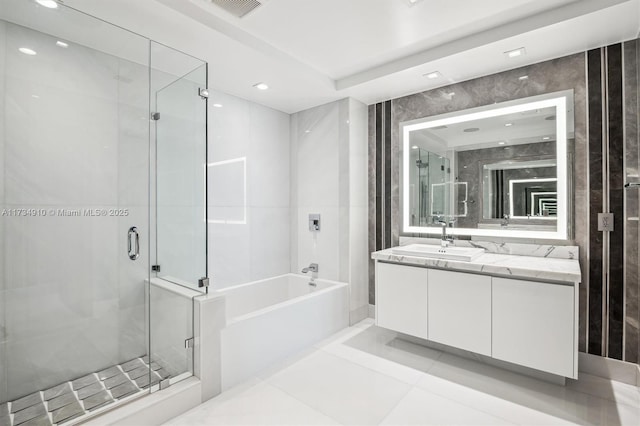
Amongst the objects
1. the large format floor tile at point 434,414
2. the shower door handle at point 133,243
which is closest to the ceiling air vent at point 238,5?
the shower door handle at point 133,243

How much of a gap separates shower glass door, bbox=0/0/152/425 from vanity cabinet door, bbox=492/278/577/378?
232 centimetres

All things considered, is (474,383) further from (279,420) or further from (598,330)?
(279,420)

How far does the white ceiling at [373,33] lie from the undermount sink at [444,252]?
152 cm

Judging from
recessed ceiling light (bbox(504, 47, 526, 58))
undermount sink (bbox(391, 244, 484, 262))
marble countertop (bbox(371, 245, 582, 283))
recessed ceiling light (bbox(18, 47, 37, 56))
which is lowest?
marble countertop (bbox(371, 245, 582, 283))

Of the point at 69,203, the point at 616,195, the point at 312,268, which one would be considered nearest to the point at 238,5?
the point at 69,203

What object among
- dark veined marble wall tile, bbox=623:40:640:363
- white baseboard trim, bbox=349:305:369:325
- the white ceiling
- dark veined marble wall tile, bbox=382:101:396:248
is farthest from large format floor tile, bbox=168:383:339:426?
the white ceiling

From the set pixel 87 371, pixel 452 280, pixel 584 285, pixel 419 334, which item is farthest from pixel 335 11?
pixel 87 371

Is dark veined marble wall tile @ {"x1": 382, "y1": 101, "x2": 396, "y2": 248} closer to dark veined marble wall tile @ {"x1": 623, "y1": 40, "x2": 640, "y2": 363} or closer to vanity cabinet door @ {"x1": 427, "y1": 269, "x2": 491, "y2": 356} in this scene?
vanity cabinet door @ {"x1": 427, "y1": 269, "x2": 491, "y2": 356}

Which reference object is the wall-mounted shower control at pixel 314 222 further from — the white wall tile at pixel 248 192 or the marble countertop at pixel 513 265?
the marble countertop at pixel 513 265

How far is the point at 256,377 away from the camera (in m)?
2.35

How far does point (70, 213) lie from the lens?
1987mm

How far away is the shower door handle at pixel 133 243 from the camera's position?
87.2 inches

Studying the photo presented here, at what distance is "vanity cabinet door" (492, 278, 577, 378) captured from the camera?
1988 millimetres

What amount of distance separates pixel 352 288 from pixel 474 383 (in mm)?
1419
